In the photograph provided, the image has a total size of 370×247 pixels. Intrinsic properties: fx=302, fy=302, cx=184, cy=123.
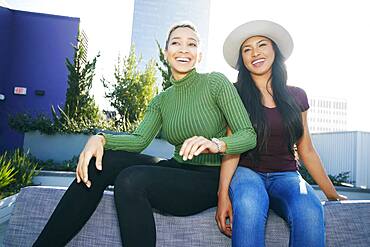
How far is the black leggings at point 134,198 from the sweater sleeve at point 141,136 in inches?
2.9

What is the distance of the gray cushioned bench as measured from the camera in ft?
4.32

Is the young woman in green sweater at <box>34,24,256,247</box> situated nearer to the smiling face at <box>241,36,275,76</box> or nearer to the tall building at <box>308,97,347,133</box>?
the smiling face at <box>241,36,275,76</box>

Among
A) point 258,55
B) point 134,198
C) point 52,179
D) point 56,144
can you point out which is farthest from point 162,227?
point 56,144

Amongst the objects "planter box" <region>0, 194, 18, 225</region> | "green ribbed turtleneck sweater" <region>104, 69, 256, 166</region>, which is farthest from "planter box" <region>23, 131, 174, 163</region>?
"green ribbed turtleneck sweater" <region>104, 69, 256, 166</region>

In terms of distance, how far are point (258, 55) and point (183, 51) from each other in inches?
18.5

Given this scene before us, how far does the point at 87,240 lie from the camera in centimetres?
132

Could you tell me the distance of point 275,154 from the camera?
1.57 metres

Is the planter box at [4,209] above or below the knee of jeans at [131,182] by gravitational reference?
below

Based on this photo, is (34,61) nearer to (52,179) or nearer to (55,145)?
(55,145)

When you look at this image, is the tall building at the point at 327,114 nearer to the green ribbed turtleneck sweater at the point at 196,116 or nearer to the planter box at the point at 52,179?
the planter box at the point at 52,179

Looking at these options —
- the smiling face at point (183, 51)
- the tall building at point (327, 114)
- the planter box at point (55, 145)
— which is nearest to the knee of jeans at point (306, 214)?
the smiling face at point (183, 51)

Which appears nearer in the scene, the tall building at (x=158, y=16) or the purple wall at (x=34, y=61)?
the purple wall at (x=34, y=61)

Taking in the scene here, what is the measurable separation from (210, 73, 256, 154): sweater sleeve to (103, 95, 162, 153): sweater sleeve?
1.24 feet

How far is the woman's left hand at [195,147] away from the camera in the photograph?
1.15 m
